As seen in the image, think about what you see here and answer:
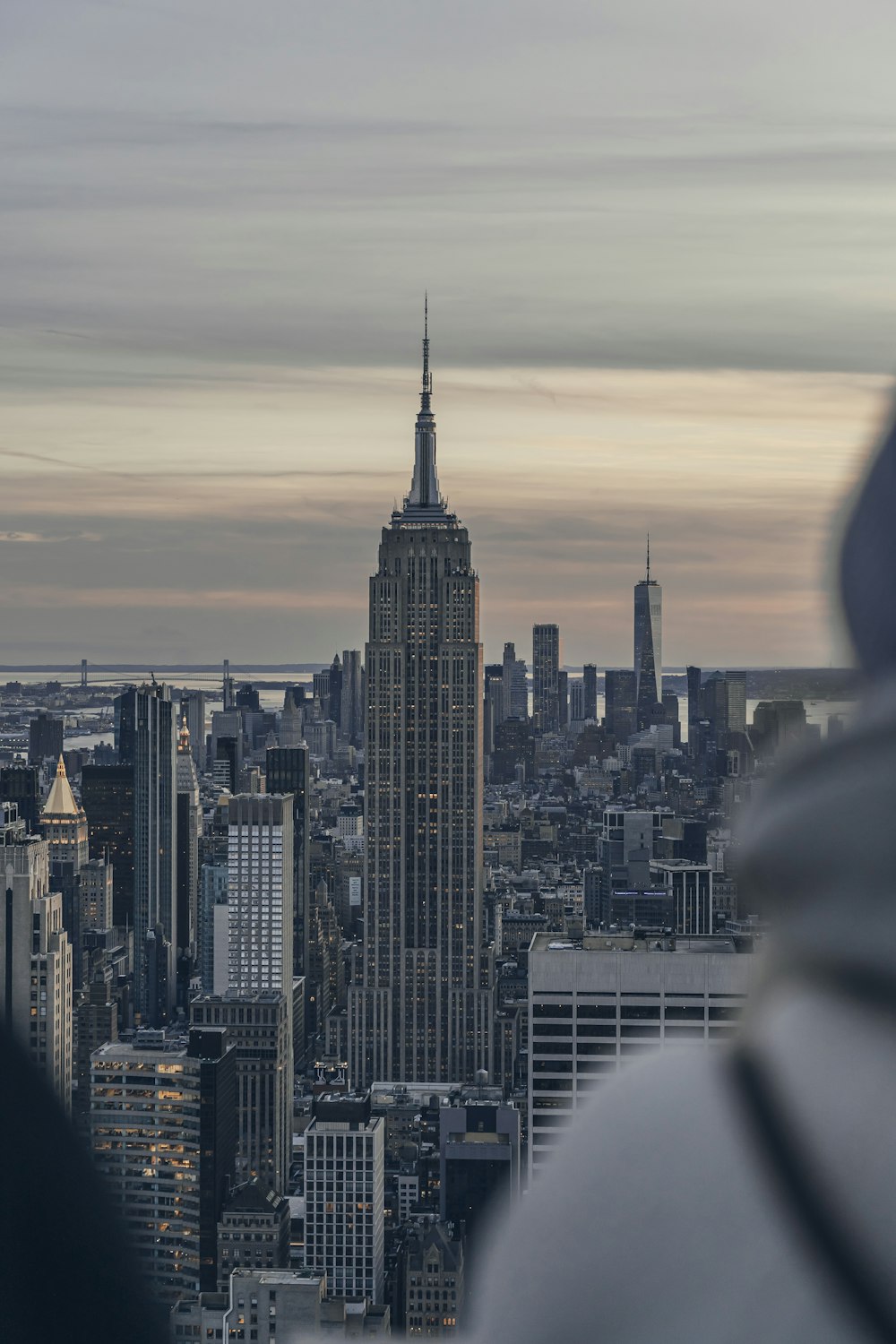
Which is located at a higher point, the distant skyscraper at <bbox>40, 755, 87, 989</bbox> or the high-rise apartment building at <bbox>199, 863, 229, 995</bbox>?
the distant skyscraper at <bbox>40, 755, 87, 989</bbox>

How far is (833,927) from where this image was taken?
0.80 ft

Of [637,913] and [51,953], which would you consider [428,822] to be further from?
[51,953]

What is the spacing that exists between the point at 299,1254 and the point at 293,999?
28.5 ft

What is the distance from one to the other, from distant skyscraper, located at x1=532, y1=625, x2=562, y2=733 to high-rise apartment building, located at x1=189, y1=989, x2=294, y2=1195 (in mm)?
12645

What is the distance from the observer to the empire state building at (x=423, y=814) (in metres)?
25.3

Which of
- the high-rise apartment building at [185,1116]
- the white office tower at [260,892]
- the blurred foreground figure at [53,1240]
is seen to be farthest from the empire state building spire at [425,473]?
the blurred foreground figure at [53,1240]

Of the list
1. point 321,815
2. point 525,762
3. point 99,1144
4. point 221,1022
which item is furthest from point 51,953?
point 99,1144

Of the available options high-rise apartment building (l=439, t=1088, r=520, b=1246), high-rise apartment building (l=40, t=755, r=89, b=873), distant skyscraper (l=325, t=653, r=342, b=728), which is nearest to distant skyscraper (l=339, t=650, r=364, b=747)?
distant skyscraper (l=325, t=653, r=342, b=728)

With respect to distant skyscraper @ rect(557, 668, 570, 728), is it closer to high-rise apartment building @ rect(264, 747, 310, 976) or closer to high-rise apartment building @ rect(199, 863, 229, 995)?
high-rise apartment building @ rect(264, 747, 310, 976)

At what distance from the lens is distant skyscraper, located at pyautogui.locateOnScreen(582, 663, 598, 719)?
110 ft

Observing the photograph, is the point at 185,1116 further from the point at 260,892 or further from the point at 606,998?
the point at 260,892

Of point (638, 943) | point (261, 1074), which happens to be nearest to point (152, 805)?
point (261, 1074)

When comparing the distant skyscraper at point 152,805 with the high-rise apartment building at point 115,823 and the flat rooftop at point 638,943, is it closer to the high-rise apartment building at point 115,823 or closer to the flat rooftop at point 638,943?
→ the high-rise apartment building at point 115,823

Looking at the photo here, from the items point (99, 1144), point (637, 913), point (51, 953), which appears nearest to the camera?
point (99, 1144)
